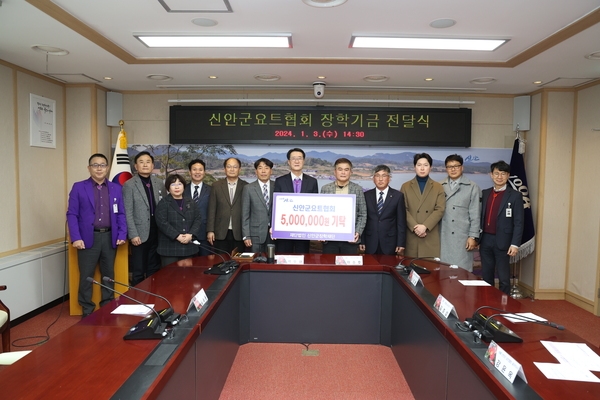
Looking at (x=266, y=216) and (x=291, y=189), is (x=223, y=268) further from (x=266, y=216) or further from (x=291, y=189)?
(x=291, y=189)

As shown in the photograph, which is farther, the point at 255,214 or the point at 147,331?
the point at 255,214

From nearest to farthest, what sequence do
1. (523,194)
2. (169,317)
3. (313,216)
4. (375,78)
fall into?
(169,317)
(313,216)
(375,78)
(523,194)

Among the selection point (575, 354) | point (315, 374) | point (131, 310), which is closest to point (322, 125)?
point (315, 374)

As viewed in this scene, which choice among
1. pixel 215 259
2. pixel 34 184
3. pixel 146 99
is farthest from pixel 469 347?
pixel 146 99

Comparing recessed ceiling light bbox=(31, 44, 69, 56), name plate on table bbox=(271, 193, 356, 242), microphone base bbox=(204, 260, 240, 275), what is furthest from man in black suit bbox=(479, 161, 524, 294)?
recessed ceiling light bbox=(31, 44, 69, 56)

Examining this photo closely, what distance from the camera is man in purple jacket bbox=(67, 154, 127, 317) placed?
4.12m

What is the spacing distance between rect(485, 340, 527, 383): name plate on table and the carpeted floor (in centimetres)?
134

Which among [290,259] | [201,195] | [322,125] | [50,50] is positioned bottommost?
[290,259]

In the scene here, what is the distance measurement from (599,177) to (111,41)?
5321 mm

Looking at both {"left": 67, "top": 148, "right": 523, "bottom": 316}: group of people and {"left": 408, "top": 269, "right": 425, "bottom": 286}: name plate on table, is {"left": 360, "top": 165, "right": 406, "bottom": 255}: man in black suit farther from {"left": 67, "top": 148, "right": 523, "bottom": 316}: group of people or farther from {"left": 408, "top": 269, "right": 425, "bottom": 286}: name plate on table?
{"left": 408, "top": 269, "right": 425, "bottom": 286}: name plate on table

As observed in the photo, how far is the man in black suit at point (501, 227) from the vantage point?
4.26m

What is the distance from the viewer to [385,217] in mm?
4191

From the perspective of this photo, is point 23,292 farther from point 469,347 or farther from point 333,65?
point 469,347

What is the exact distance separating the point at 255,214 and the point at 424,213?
174 cm
